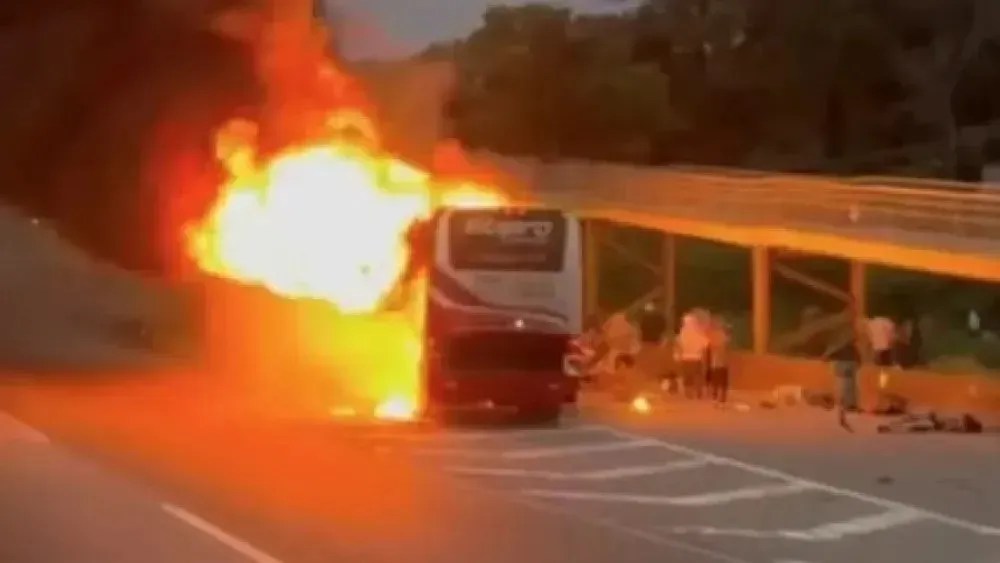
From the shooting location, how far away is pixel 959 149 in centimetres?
5619

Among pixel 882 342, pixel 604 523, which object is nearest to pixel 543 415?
pixel 882 342

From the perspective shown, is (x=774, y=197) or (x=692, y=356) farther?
(x=774, y=197)

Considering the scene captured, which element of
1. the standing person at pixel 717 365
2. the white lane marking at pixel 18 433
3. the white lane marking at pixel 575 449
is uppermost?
the standing person at pixel 717 365

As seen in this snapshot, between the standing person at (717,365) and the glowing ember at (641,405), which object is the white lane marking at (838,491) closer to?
the glowing ember at (641,405)

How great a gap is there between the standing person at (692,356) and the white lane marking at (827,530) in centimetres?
1367

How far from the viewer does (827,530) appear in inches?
663

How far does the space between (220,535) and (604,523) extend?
11.0ft

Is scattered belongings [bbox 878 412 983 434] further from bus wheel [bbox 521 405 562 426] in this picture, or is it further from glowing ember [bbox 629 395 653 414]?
bus wheel [bbox 521 405 562 426]

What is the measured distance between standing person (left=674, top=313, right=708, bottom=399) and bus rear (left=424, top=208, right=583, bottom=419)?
9.87 ft

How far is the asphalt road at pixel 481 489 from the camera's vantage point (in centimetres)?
1515

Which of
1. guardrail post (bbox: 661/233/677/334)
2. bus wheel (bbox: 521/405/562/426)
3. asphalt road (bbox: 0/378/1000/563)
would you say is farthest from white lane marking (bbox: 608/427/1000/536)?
guardrail post (bbox: 661/233/677/334)

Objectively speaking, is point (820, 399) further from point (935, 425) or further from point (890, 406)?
point (935, 425)

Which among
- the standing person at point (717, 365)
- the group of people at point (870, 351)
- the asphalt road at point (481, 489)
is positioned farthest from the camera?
the standing person at point (717, 365)

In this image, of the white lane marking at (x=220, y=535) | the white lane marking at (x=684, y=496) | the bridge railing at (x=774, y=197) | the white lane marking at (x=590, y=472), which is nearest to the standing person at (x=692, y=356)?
the bridge railing at (x=774, y=197)
